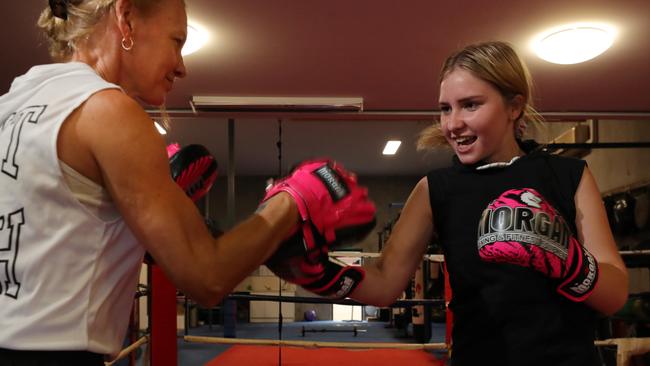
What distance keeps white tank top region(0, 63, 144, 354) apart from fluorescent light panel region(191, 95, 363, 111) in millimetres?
2795

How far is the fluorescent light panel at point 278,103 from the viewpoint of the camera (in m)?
3.64

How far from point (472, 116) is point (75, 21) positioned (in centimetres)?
82

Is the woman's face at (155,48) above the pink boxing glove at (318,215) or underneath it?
above

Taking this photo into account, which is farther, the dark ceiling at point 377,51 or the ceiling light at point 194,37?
the ceiling light at point 194,37

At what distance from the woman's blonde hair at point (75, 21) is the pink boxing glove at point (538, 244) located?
734 mm

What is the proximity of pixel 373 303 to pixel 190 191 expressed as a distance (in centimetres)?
50

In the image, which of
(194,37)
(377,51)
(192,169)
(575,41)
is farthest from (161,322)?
(575,41)

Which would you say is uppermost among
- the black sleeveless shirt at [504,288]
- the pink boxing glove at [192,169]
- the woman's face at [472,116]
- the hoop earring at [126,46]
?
the hoop earring at [126,46]

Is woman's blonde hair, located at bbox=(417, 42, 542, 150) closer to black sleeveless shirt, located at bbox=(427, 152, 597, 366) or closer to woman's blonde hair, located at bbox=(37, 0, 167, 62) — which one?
black sleeveless shirt, located at bbox=(427, 152, 597, 366)

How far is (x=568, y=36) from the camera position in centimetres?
263

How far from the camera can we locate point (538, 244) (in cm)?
113

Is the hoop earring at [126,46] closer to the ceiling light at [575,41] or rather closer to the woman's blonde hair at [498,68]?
the woman's blonde hair at [498,68]

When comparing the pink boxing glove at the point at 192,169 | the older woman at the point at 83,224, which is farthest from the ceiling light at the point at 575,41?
the older woman at the point at 83,224

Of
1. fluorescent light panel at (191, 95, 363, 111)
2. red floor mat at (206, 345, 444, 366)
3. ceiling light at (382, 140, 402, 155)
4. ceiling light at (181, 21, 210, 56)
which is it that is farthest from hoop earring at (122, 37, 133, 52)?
ceiling light at (382, 140, 402, 155)
